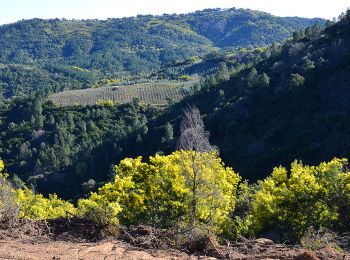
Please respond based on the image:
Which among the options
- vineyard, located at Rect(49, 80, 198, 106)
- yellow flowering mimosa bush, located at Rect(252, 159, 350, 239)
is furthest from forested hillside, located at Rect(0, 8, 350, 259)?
vineyard, located at Rect(49, 80, 198, 106)

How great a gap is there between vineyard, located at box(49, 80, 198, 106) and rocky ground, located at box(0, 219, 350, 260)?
126 meters

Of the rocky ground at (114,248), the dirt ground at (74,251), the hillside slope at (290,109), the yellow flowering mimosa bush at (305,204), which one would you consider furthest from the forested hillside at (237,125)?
the dirt ground at (74,251)

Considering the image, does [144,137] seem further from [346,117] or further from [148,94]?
[148,94]

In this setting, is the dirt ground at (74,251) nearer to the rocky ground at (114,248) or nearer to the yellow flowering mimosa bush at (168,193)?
the rocky ground at (114,248)

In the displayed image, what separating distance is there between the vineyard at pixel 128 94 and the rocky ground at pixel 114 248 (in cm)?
12578

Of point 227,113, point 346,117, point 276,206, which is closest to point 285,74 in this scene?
point 227,113

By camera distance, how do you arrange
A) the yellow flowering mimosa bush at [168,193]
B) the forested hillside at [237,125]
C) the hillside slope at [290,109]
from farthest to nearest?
the forested hillside at [237,125] < the hillside slope at [290,109] < the yellow flowering mimosa bush at [168,193]

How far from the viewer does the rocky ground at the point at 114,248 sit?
36.2ft

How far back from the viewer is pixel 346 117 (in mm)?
57562

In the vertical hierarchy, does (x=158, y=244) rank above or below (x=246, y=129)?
above

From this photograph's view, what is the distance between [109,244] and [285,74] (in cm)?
7139

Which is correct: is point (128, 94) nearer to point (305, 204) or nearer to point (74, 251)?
point (305, 204)

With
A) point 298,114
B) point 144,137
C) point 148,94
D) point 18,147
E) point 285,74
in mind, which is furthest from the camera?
point 148,94

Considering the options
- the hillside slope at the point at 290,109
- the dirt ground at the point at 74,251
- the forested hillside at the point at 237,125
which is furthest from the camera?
the forested hillside at the point at 237,125
